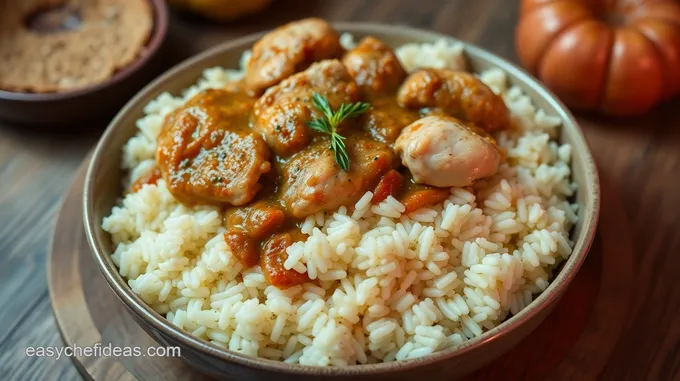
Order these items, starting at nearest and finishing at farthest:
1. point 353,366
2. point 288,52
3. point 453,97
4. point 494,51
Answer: point 353,366 < point 453,97 < point 288,52 < point 494,51

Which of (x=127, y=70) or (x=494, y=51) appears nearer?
(x=127, y=70)

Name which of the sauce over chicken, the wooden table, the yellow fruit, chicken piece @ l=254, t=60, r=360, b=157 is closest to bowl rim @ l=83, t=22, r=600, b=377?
the sauce over chicken

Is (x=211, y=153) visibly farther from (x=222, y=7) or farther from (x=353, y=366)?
(x=222, y=7)

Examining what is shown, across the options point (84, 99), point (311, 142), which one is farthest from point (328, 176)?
point (84, 99)

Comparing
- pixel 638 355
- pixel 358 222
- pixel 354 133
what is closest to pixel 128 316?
pixel 358 222

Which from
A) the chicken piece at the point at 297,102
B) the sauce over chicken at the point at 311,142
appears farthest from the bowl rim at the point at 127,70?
the chicken piece at the point at 297,102

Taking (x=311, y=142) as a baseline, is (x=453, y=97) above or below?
above

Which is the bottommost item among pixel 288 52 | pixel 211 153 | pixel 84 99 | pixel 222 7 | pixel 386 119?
pixel 84 99

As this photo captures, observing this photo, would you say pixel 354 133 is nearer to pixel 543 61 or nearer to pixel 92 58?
pixel 543 61
